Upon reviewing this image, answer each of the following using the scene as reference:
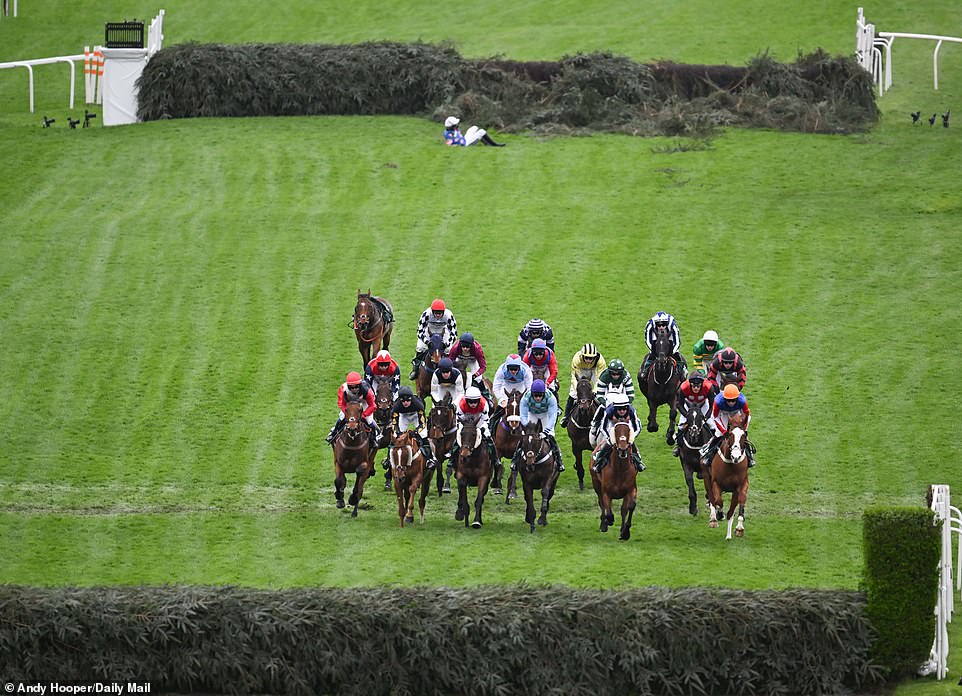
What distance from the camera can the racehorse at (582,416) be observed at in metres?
18.5

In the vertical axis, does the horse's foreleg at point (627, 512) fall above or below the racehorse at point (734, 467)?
below

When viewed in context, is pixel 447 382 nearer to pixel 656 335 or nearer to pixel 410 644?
pixel 656 335

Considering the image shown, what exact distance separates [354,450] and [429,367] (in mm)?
2052

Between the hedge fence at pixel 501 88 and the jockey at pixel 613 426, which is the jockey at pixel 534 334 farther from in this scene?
the hedge fence at pixel 501 88

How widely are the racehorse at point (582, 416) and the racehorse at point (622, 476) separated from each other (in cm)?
189

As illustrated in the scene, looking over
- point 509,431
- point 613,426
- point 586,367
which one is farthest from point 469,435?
point 586,367

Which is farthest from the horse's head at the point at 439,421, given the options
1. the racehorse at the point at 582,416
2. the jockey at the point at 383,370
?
the racehorse at the point at 582,416

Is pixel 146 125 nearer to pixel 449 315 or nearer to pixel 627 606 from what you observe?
pixel 449 315

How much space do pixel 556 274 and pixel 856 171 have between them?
25.9 ft

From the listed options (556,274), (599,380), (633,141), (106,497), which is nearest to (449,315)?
(599,380)

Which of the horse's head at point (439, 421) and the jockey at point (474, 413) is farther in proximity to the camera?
the horse's head at point (439, 421)

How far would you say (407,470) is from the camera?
54.4 feet

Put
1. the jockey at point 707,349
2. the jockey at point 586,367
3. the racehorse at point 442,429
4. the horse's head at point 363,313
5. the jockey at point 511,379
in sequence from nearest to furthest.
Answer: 1. the racehorse at point 442,429
2. the jockey at point 511,379
3. the jockey at point 586,367
4. the jockey at point 707,349
5. the horse's head at point 363,313

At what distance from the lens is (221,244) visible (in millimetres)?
27734
